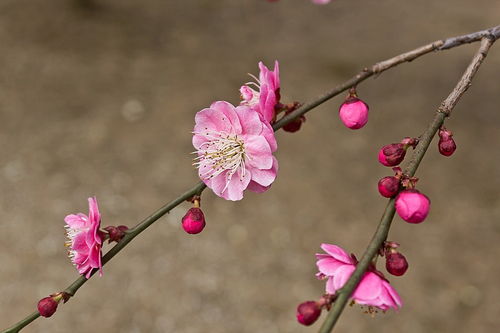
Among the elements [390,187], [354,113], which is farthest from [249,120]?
[390,187]

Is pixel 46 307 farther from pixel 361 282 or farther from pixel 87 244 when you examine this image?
pixel 361 282

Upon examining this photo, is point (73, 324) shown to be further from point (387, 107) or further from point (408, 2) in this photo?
point (408, 2)

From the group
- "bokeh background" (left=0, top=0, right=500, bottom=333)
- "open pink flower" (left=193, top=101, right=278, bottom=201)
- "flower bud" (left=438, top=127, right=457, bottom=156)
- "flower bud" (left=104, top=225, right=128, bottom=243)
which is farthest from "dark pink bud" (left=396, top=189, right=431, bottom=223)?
"bokeh background" (left=0, top=0, right=500, bottom=333)

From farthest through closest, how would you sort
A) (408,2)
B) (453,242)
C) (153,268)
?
1. (408,2)
2. (453,242)
3. (153,268)

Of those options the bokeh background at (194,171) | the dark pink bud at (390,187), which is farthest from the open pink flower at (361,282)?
the bokeh background at (194,171)

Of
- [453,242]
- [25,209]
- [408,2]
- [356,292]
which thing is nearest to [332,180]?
[453,242]

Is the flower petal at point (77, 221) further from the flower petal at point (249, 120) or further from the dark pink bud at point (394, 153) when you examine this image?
the dark pink bud at point (394, 153)

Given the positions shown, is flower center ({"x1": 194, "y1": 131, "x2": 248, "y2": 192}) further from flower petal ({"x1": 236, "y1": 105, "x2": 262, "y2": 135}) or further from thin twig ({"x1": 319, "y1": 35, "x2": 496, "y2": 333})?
thin twig ({"x1": 319, "y1": 35, "x2": 496, "y2": 333})
